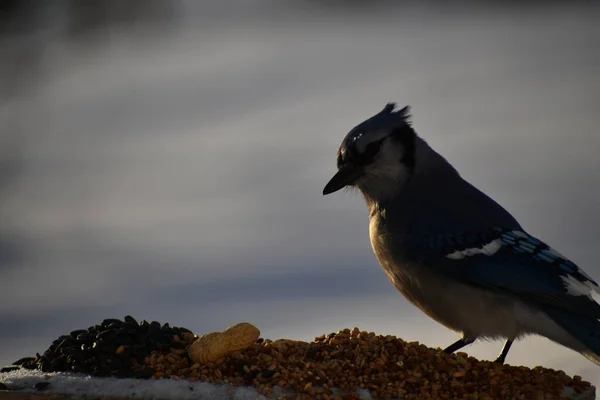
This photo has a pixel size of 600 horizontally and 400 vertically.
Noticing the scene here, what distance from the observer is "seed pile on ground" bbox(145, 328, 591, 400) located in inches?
108

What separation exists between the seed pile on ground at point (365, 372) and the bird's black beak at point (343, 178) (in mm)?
600

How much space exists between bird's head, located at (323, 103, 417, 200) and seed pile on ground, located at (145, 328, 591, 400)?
0.62 metres

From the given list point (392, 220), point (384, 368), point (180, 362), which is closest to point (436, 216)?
point (392, 220)

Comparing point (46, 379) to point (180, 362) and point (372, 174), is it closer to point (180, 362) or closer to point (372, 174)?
point (180, 362)

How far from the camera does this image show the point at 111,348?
2.96 metres

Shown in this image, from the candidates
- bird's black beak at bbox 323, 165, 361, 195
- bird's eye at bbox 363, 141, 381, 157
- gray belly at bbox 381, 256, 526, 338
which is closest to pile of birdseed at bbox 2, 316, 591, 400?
gray belly at bbox 381, 256, 526, 338

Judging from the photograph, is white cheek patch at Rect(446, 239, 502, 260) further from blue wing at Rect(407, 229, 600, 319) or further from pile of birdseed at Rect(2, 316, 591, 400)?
pile of birdseed at Rect(2, 316, 591, 400)

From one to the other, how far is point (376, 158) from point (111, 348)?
1.23m

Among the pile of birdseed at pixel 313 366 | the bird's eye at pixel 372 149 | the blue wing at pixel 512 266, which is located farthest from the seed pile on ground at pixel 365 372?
the bird's eye at pixel 372 149

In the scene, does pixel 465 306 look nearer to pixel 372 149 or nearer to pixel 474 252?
pixel 474 252

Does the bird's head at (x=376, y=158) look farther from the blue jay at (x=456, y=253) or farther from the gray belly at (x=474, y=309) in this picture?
the gray belly at (x=474, y=309)

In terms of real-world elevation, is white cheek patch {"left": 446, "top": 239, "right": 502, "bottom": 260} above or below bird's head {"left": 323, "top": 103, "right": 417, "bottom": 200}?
below

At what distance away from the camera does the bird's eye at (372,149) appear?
132 inches

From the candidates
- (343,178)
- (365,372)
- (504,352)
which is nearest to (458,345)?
(504,352)
